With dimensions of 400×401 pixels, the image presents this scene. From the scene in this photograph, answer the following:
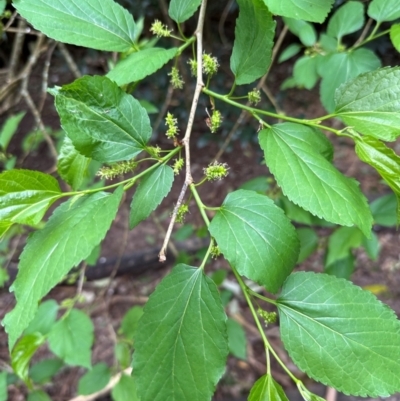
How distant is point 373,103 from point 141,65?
1.27 feet

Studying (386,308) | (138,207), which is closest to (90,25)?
(138,207)

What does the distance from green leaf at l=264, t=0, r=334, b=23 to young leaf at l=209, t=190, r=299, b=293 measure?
28 centimetres

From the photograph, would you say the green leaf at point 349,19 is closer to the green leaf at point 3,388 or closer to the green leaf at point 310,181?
the green leaf at point 310,181

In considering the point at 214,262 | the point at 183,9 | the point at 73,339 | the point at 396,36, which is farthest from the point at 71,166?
the point at 214,262

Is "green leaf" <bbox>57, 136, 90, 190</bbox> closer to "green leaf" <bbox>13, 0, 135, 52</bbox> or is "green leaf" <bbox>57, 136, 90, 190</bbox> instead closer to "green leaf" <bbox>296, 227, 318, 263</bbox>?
"green leaf" <bbox>13, 0, 135, 52</bbox>

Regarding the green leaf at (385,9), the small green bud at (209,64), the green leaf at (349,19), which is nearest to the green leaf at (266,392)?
the small green bud at (209,64)

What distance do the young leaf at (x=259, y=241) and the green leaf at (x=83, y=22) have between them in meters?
0.39

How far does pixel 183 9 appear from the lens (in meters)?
0.81

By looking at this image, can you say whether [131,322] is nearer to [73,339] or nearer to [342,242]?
[73,339]

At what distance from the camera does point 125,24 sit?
2.61 feet

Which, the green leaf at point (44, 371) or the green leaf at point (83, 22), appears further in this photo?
the green leaf at point (44, 371)

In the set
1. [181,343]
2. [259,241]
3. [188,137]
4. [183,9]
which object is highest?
[183,9]

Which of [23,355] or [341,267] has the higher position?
[23,355]

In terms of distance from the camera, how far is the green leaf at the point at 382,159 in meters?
0.60
